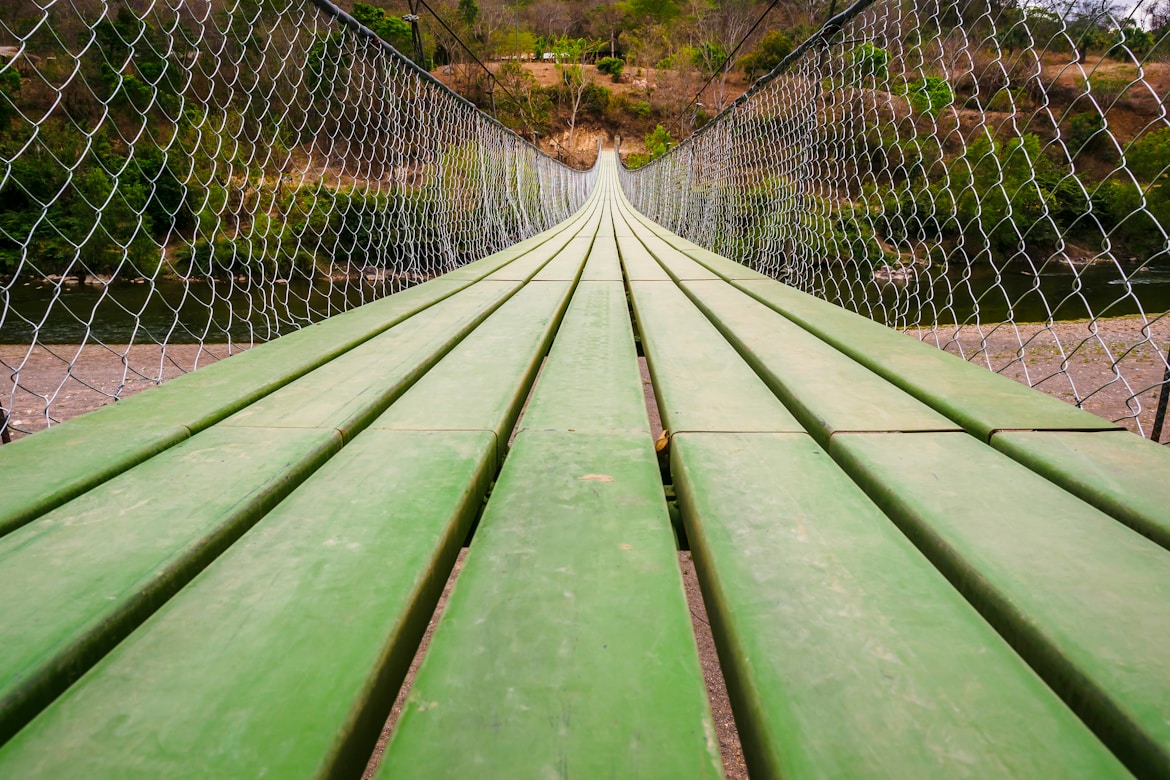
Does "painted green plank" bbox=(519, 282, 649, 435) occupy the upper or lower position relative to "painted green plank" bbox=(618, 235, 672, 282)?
lower

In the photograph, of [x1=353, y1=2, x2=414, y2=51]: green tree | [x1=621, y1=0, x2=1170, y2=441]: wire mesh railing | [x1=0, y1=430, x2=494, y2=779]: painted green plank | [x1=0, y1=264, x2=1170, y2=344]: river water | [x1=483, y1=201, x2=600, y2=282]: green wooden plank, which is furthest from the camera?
[x1=353, y1=2, x2=414, y2=51]: green tree

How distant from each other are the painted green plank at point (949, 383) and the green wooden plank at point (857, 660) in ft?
0.92

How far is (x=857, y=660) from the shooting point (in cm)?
32

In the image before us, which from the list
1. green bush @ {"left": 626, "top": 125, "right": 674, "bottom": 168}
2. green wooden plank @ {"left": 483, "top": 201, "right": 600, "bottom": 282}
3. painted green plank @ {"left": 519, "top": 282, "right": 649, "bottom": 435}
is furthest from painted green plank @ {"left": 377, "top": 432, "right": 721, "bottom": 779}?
green bush @ {"left": 626, "top": 125, "right": 674, "bottom": 168}

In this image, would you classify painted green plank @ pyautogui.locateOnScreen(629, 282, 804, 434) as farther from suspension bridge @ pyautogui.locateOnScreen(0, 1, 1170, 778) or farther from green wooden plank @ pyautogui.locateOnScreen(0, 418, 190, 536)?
green wooden plank @ pyautogui.locateOnScreen(0, 418, 190, 536)

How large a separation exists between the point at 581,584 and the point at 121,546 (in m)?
0.34

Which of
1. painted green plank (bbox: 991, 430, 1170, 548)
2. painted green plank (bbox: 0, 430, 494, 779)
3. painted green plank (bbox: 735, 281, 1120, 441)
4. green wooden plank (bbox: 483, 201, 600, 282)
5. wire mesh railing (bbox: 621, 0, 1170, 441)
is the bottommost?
painted green plank (bbox: 0, 430, 494, 779)

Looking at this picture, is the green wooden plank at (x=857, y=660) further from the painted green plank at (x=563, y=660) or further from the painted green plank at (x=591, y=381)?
the painted green plank at (x=591, y=381)

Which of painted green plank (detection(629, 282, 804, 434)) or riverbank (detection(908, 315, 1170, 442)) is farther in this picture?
riverbank (detection(908, 315, 1170, 442))

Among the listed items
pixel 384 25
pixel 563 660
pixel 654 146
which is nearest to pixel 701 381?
pixel 563 660

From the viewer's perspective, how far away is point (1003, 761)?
26 centimetres

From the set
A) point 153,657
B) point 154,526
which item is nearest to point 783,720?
point 153,657

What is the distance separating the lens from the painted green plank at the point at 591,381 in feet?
2.23

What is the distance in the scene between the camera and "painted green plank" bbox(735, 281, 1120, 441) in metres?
0.63
